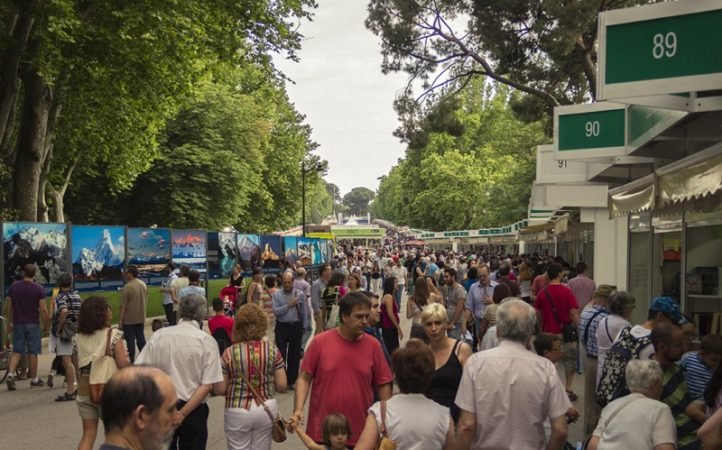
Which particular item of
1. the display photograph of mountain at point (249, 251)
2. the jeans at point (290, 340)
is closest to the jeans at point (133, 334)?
the jeans at point (290, 340)

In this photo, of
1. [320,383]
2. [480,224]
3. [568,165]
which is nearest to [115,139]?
[568,165]

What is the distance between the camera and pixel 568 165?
576 inches

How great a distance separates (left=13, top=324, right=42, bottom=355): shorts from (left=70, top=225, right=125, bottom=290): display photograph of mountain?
509 cm

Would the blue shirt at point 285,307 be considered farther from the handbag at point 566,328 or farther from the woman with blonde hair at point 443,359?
the woman with blonde hair at point 443,359

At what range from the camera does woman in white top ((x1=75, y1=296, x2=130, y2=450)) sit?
6.77 meters

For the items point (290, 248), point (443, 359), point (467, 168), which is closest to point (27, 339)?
point (443, 359)

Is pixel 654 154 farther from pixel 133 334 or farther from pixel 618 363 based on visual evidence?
pixel 133 334

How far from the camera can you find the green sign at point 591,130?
33.0 feet

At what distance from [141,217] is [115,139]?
570 inches

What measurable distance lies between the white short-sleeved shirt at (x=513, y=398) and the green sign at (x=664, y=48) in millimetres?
2652

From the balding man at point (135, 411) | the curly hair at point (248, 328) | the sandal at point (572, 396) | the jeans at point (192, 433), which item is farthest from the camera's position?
the sandal at point (572, 396)

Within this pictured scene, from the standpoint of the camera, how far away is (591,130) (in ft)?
33.5

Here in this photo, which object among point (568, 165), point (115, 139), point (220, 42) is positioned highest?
point (220, 42)

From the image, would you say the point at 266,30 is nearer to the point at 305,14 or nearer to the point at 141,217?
the point at 305,14
